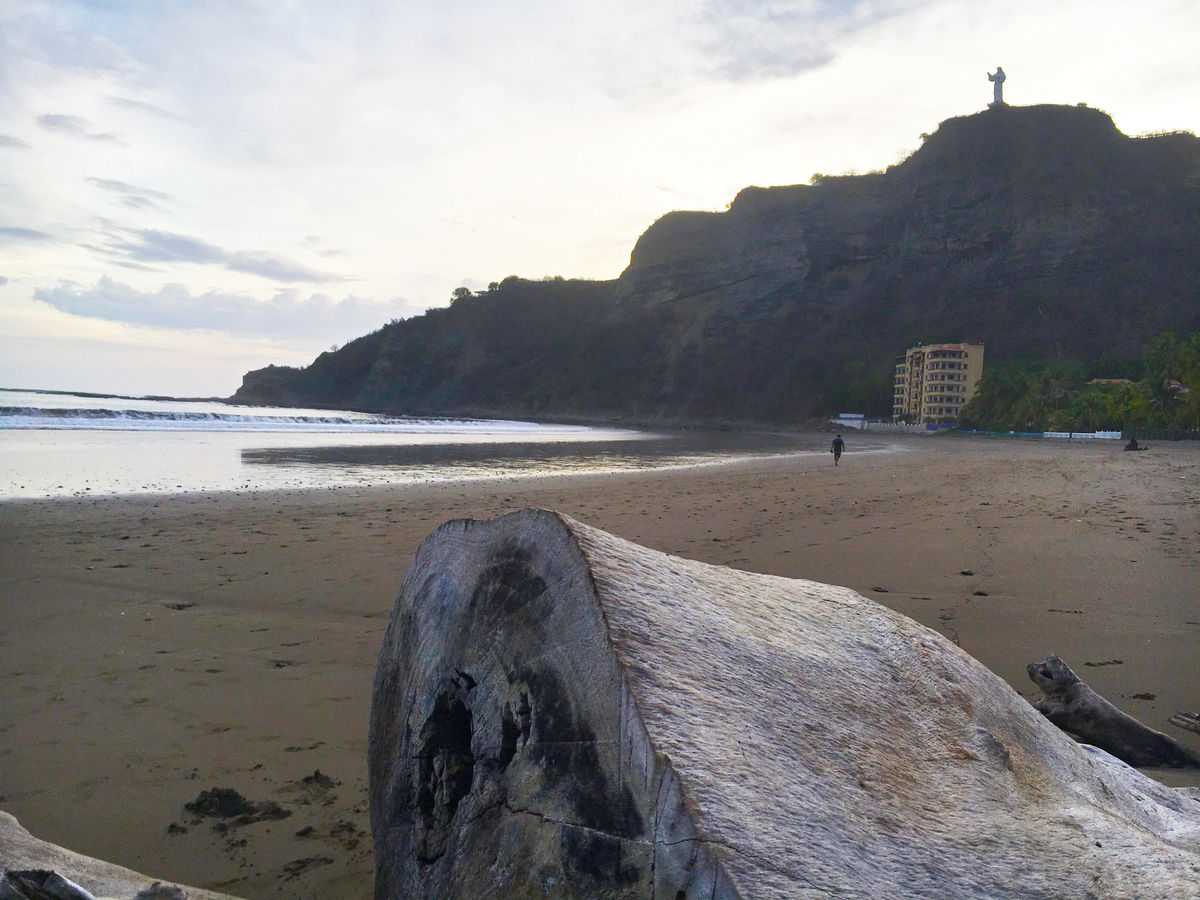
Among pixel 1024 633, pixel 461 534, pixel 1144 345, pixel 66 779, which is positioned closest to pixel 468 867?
pixel 461 534

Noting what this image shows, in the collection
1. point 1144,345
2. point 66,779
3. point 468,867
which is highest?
point 1144,345

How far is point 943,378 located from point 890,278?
1887 centimetres

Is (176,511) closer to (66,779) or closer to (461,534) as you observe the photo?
(66,779)

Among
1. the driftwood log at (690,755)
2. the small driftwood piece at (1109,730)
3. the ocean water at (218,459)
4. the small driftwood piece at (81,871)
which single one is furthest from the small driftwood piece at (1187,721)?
the ocean water at (218,459)

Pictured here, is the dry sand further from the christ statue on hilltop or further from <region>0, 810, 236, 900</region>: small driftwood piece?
the christ statue on hilltop

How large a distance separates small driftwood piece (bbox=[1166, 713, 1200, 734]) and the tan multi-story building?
69.4 meters

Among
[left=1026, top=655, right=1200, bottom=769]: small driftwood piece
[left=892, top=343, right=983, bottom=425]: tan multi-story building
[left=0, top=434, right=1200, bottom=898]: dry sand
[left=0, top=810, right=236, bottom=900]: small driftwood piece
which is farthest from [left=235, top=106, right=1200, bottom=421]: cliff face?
[left=0, top=810, right=236, bottom=900]: small driftwood piece

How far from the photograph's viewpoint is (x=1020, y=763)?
1776mm

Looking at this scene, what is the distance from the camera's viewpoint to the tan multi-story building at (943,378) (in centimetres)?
6944

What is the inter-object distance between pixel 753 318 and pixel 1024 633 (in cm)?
8404

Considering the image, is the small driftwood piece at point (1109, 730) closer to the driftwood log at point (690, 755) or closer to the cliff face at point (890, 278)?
the driftwood log at point (690, 755)

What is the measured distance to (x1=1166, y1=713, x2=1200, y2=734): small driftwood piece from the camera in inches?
122

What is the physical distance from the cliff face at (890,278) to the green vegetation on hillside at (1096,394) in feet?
26.4

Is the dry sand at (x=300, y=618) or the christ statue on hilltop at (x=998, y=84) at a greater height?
the christ statue on hilltop at (x=998, y=84)
